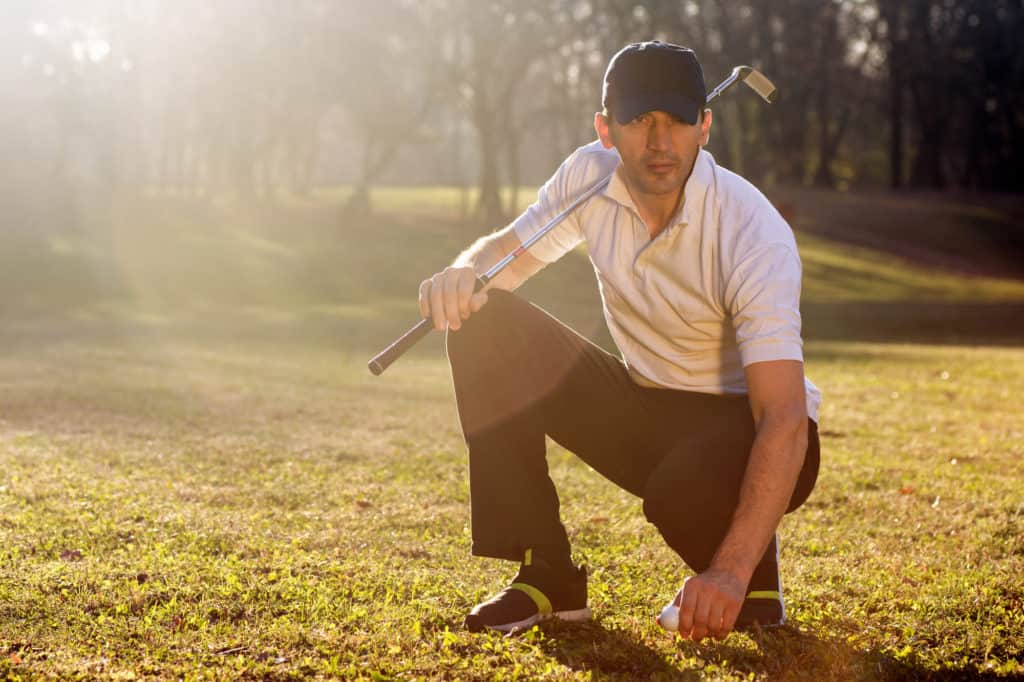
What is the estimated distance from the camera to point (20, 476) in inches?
269

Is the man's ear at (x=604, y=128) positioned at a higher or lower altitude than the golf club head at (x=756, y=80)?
lower

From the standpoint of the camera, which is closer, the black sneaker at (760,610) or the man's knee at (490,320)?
the black sneaker at (760,610)

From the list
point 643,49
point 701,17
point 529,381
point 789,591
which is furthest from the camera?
point 701,17

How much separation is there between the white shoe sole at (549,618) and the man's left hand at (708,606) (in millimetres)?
1029

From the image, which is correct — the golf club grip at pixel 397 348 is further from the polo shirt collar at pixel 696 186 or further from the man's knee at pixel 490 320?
the polo shirt collar at pixel 696 186

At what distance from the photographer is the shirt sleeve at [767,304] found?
382cm

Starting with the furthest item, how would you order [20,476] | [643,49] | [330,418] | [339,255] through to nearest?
[339,255] → [330,418] → [20,476] → [643,49]

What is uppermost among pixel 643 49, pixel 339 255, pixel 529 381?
pixel 643 49

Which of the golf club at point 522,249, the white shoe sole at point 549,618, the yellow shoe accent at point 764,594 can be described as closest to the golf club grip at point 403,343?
the golf club at point 522,249

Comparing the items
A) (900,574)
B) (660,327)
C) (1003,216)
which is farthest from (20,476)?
(1003,216)

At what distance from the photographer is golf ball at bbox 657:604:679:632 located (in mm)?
3881

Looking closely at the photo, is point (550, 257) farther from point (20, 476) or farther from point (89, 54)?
point (89, 54)

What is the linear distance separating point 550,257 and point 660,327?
74 centimetres

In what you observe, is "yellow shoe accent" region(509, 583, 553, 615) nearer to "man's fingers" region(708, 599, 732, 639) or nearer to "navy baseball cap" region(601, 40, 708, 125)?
"man's fingers" region(708, 599, 732, 639)
